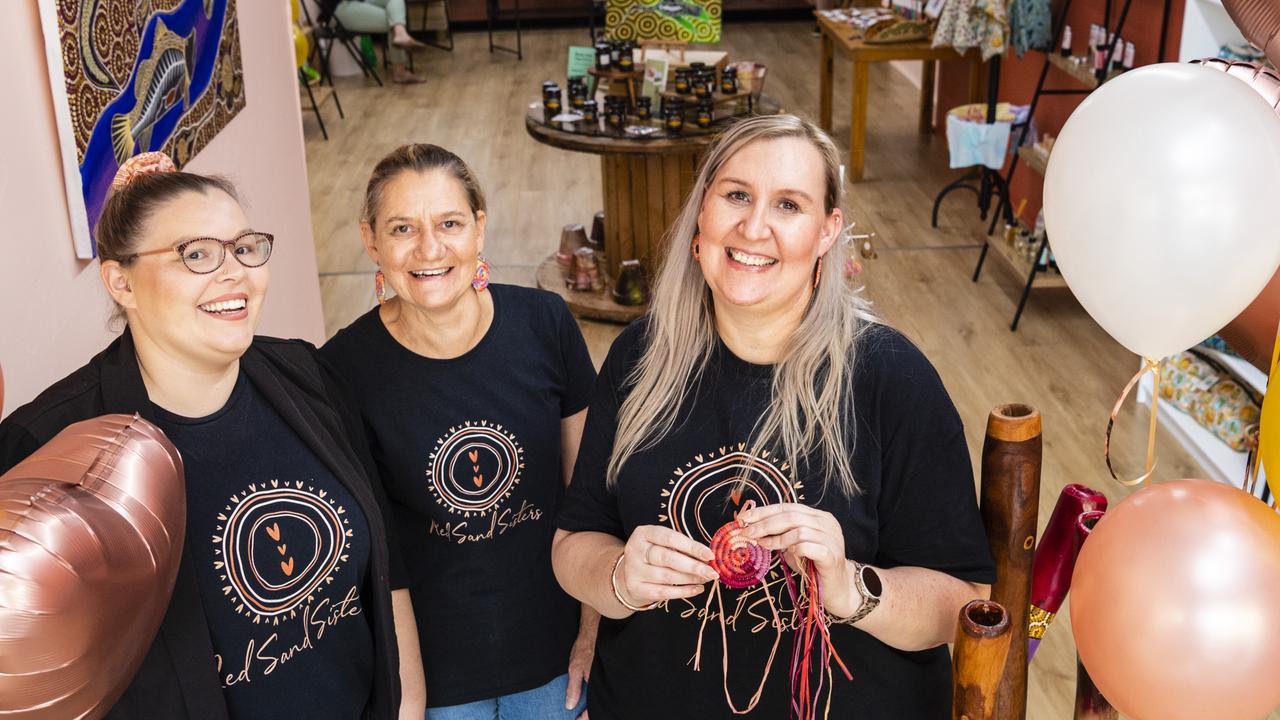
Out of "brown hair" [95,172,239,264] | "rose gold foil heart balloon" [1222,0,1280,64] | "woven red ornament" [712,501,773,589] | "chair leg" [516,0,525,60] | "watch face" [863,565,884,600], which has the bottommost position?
"chair leg" [516,0,525,60]

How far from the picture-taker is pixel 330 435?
1.62 meters

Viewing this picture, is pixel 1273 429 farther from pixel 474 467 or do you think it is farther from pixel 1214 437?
pixel 1214 437

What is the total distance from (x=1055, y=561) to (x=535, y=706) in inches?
32.8

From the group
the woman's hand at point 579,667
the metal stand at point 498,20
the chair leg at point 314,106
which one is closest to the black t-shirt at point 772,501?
the woman's hand at point 579,667

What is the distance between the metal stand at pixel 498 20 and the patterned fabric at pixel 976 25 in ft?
16.0

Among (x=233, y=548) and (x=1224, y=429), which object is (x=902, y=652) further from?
(x=1224, y=429)

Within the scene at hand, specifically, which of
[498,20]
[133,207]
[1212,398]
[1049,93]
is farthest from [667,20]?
[498,20]

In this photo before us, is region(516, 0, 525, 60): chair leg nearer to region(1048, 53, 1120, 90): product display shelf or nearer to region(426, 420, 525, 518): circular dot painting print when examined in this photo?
region(1048, 53, 1120, 90): product display shelf

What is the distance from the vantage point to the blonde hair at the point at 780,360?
1508 millimetres

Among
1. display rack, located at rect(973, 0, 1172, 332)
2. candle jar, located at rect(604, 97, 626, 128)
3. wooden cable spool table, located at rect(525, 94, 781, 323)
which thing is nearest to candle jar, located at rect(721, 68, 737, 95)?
wooden cable spool table, located at rect(525, 94, 781, 323)

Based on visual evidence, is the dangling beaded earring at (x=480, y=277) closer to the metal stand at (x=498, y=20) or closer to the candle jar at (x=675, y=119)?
the candle jar at (x=675, y=119)

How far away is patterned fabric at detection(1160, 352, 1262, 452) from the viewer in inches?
146

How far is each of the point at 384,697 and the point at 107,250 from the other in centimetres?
71

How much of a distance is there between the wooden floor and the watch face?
Answer: 512mm
